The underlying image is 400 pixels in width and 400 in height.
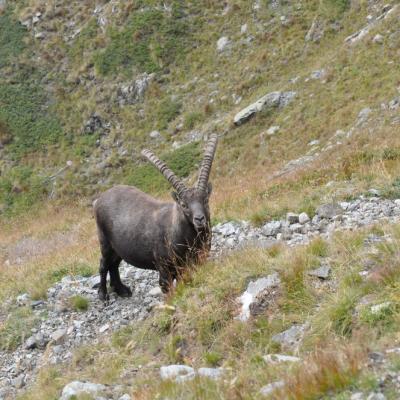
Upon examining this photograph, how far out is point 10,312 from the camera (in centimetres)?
1231

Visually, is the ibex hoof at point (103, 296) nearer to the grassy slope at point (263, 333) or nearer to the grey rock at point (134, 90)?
the grassy slope at point (263, 333)

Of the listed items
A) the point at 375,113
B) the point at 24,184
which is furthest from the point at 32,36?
the point at 375,113

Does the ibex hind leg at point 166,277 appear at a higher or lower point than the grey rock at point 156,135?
higher

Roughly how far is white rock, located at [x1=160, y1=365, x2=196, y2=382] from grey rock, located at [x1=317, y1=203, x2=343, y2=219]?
5.35 m

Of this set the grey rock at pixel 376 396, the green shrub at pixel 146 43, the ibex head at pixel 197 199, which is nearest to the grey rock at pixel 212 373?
the grey rock at pixel 376 396

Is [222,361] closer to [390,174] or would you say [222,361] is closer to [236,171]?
[390,174]

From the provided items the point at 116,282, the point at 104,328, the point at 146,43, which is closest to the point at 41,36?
the point at 146,43

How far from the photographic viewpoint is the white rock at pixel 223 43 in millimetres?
34750

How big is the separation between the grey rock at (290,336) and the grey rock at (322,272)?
96 centimetres

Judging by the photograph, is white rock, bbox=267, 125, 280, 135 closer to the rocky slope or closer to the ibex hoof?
the rocky slope

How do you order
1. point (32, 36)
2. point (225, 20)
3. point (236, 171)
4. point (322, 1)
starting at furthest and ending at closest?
point (32, 36) < point (225, 20) < point (322, 1) < point (236, 171)

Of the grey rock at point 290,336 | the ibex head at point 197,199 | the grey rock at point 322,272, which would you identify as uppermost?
the ibex head at point 197,199

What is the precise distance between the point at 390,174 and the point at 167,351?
6814mm

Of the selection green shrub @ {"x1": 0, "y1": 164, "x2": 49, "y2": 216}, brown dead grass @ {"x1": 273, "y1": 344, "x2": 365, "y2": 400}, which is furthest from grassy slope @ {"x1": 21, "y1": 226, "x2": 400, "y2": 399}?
green shrub @ {"x1": 0, "y1": 164, "x2": 49, "y2": 216}
